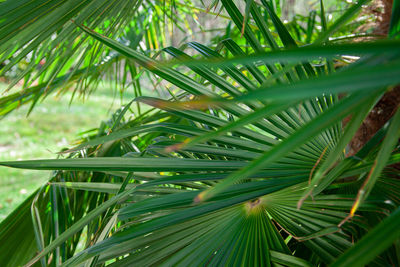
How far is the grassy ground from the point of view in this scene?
347cm

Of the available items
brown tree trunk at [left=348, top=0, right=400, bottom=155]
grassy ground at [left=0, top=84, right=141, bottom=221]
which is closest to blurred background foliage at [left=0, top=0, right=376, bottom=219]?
grassy ground at [left=0, top=84, right=141, bottom=221]

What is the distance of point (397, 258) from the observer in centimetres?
58

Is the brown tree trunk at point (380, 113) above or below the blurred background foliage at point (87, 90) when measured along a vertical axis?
below

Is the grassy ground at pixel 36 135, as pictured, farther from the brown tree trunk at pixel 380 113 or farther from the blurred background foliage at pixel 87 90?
the brown tree trunk at pixel 380 113

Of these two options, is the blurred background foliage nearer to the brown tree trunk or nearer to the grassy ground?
the grassy ground

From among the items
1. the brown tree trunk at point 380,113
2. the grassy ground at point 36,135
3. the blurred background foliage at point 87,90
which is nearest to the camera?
the brown tree trunk at point 380,113

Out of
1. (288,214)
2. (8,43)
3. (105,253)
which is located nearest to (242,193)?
(288,214)

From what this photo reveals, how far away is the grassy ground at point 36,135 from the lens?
347 cm

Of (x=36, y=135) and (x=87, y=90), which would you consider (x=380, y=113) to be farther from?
(x=36, y=135)

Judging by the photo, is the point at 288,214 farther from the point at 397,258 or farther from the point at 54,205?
the point at 54,205

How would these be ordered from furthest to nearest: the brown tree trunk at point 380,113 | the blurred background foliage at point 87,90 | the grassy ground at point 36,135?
the grassy ground at point 36,135, the blurred background foliage at point 87,90, the brown tree trunk at point 380,113

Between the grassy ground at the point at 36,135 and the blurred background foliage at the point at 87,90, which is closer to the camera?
the blurred background foliage at the point at 87,90

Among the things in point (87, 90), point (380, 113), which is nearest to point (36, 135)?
point (87, 90)

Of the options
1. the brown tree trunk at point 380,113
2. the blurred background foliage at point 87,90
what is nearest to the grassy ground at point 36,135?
the blurred background foliage at point 87,90
